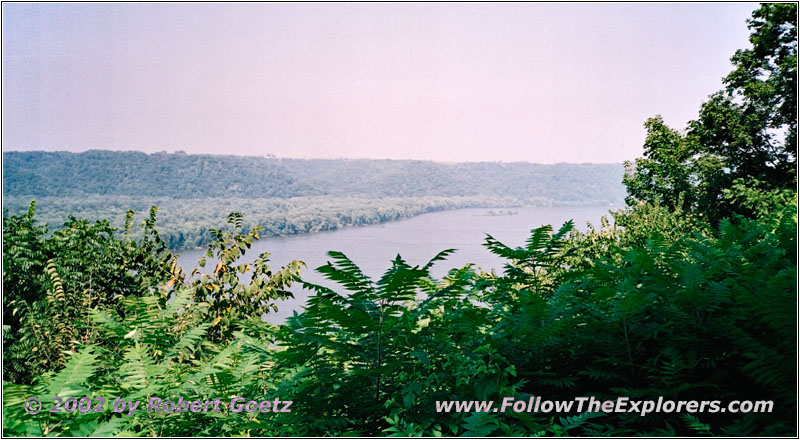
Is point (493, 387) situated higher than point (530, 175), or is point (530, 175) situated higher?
point (530, 175)

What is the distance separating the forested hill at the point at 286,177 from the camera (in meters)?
11.5

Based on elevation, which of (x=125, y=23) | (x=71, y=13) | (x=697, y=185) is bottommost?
(x=697, y=185)

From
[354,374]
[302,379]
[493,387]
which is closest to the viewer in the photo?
[493,387]

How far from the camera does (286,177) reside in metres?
18.1

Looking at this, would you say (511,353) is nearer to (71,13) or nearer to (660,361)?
(660,361)

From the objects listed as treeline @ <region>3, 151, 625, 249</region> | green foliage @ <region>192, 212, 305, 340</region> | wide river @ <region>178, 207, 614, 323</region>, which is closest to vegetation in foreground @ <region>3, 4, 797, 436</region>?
wide river @ <region>178, 207, 614, 323</region>

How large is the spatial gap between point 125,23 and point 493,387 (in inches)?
238

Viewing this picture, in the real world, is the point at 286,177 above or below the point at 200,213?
above

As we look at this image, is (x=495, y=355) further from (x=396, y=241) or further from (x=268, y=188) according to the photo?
(x=268, y=188)

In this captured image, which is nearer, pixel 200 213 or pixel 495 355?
pixel 495 355

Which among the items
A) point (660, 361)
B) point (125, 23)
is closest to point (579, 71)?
point (125, 23)

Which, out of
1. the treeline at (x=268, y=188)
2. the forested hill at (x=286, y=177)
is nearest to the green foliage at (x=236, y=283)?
the treeline at (x=268, y=188)

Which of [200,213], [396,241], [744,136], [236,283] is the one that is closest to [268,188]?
[200,213]

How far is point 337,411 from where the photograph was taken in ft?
5.84
